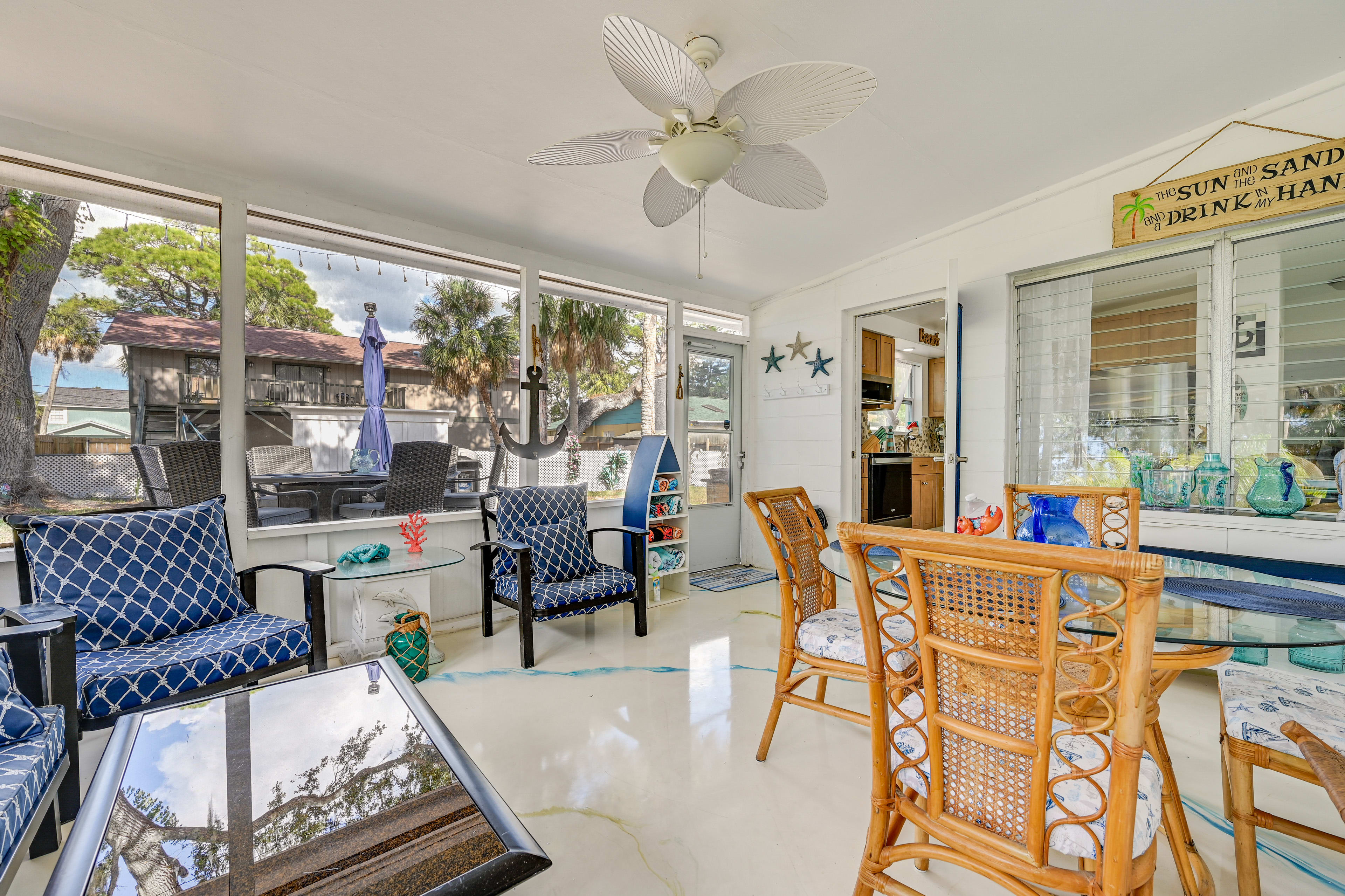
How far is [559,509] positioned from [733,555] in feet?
7.22

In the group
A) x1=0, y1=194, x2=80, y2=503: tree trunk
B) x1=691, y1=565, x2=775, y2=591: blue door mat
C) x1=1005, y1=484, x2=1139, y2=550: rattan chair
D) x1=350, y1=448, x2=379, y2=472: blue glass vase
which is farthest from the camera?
x1=691, y1=565, x2=775, y2=591: blue door mat

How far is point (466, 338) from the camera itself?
380 centimetres

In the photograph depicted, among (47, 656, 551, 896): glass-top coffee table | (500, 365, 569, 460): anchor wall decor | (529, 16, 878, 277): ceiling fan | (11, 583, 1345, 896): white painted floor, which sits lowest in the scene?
(11, 583, 1345, 896): white painted floor

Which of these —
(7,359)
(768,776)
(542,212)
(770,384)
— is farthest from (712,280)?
(7,359)

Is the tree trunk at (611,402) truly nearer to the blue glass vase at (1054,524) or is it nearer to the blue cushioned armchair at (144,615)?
the blue cushioned armchair at (144,615)

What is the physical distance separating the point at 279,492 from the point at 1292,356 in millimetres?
5154

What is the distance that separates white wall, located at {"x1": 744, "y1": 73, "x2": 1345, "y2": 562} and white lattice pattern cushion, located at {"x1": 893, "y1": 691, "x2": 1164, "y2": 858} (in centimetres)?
280

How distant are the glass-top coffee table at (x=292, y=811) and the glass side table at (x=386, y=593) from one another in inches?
45.9

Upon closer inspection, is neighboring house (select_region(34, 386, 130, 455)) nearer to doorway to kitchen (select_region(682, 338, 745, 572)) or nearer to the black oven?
doorway to kitchen (select_region(682, 338, 745, 572))

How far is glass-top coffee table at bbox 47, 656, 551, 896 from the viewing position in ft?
3.49

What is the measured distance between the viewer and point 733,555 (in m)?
5.43

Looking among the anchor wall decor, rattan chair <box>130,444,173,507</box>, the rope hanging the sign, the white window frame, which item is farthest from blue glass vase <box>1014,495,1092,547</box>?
rattan chair <box>130,444,173,507</box>

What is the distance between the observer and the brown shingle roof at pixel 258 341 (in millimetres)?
2766

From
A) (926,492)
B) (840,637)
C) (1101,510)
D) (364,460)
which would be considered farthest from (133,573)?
(926,492)
